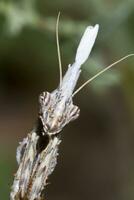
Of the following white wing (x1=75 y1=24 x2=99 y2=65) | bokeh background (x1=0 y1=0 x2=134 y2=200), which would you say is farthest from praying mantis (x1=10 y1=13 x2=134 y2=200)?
bokeh background (x1=0 y1=0 x2=134 y2=200)

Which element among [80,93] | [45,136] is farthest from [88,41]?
[80,93]

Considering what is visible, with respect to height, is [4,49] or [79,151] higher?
[4,49]

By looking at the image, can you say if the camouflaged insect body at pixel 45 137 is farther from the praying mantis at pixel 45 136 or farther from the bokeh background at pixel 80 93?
the bokeh background at pixel 80 93

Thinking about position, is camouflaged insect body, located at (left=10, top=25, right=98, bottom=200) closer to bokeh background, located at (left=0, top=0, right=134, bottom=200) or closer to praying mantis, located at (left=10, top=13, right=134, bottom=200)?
praying mantis, located at (left=10, top=13, right=134, bottom=200)

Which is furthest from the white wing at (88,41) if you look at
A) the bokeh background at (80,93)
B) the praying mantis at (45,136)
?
the bokeh background at (80,93)

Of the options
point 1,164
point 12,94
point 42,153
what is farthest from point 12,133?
point 42,153

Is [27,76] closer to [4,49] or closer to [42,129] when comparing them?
→ [4,49]

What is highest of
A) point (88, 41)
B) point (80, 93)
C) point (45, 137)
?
point (80, 93)

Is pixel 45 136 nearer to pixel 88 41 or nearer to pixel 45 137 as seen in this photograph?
pixel 45 137
